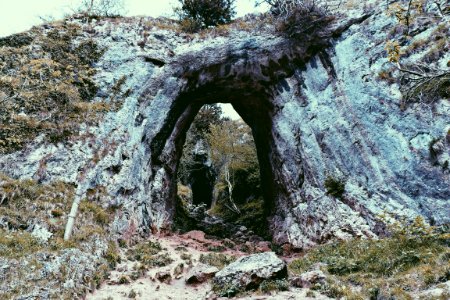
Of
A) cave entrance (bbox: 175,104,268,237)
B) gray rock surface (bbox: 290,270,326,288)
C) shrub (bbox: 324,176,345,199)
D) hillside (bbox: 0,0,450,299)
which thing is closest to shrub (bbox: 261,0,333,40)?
hillside (bbox: 0,0,450,299)

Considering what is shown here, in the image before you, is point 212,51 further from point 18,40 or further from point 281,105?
point 18,40

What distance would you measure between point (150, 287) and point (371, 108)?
1187cm

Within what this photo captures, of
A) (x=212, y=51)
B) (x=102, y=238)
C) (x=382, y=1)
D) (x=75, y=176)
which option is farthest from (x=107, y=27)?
(x=382, y=1)

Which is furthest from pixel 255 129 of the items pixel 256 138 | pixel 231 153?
pixel 231 153

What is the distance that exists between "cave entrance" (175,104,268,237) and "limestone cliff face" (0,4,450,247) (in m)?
3.09

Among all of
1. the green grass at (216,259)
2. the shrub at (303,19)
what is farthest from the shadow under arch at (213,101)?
the green grass at (216,259)

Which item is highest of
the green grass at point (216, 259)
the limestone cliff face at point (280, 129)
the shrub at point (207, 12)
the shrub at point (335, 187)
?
the shrub at point (207, 12)

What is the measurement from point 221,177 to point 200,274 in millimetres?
22892

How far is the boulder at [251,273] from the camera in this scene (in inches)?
408

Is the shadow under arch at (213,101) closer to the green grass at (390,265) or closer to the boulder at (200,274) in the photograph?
the boulder at (200,274)

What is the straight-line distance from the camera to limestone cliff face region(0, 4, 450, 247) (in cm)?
1498

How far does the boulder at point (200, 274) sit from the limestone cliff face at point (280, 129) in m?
4.88

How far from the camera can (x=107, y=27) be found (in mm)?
22547

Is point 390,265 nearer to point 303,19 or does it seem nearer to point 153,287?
point 153,287
